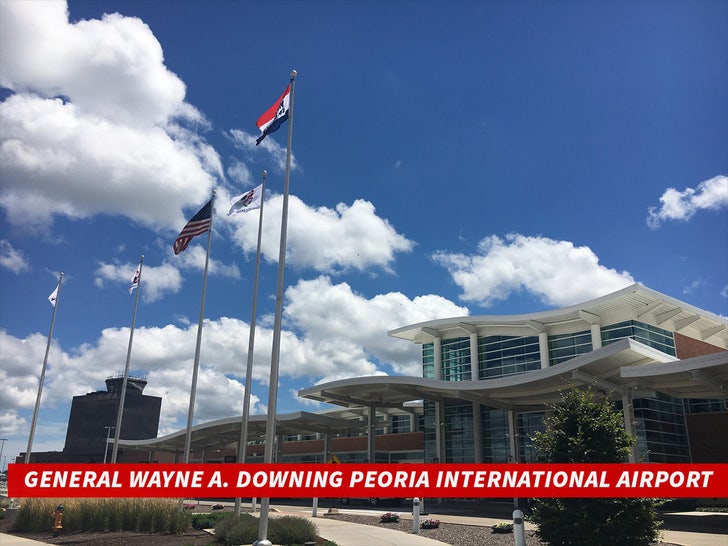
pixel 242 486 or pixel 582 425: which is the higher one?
pixel 582 425

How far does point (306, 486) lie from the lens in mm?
12562

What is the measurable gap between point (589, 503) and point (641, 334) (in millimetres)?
33349

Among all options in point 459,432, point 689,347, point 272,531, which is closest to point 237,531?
point 272,531

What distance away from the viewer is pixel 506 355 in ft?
159

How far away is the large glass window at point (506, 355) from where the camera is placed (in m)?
47.4

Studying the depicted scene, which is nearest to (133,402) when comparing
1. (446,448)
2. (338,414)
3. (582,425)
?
(338,414)

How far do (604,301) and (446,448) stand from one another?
18399 millimetres

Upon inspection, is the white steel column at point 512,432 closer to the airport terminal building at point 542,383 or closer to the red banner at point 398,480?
the airport terminal building at point 542,383

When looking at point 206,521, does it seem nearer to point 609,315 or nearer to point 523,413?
point 523,413

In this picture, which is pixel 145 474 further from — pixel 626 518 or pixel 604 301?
pixel 604 301

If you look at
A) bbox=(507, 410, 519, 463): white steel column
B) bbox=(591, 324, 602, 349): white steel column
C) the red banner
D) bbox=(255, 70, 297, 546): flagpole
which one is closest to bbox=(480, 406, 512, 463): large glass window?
bbox=(507, 410, 519, 463): white steel column

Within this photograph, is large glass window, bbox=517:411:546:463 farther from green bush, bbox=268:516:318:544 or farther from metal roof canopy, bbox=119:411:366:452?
green bush, bbox=268:516:318:544

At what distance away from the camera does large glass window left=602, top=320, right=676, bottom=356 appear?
136ft

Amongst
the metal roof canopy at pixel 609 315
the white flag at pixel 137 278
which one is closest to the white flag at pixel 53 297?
the white flag at pixel 137 278
